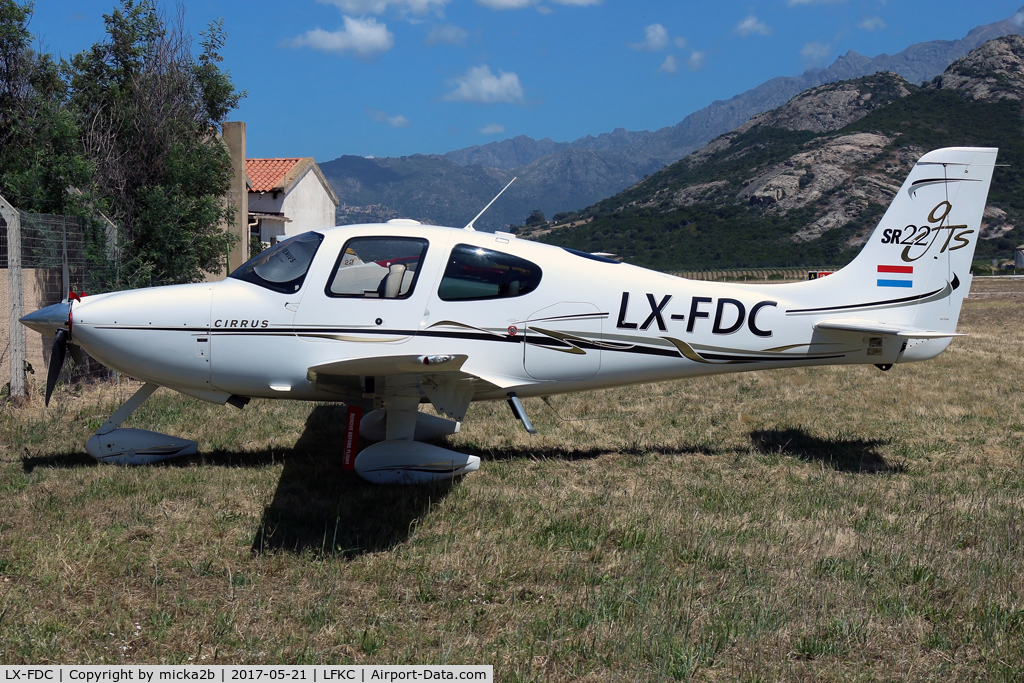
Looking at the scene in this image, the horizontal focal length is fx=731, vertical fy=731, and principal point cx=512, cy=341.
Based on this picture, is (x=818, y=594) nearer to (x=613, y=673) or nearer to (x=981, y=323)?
(x=613, y=673)

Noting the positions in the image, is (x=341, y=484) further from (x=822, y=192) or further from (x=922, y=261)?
(x=822, y=192)

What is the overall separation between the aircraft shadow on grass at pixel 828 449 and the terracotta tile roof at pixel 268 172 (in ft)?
94.4

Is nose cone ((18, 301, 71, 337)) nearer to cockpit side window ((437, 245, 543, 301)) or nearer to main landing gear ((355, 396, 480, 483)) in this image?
main landing gear ((355, 396, 480, 483))

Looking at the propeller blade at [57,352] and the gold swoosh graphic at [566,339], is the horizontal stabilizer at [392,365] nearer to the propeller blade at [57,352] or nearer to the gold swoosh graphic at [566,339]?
the gold swoosh graphic at [566,339]

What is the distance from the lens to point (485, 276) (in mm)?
6594

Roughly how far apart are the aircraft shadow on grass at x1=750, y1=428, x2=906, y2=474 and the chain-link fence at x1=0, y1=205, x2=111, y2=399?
8198 mm

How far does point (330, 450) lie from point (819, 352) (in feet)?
16.6

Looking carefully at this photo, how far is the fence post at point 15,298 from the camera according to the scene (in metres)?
8.83

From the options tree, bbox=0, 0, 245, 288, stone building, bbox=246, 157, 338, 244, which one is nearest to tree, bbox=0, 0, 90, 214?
tree, bbox=0, 0, 245, 288

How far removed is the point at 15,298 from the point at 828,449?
9.65m

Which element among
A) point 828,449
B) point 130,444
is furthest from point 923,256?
point 130,444

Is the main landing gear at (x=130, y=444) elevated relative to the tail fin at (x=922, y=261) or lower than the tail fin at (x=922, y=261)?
lower

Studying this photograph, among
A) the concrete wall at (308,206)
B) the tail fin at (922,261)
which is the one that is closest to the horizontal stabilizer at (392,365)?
the tail fin at (922,261)

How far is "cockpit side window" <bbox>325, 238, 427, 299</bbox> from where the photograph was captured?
643cm
